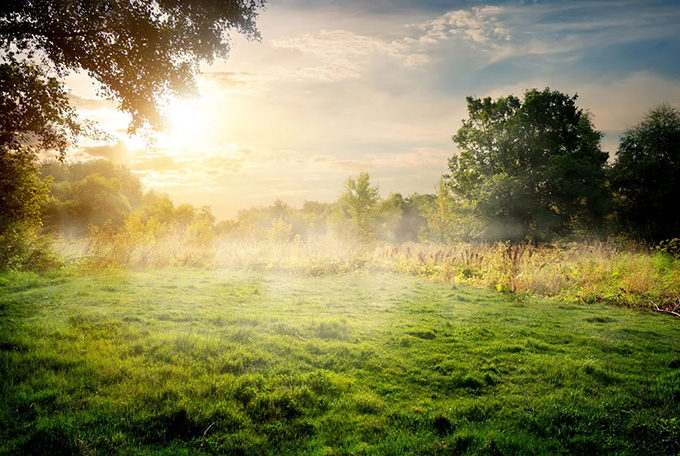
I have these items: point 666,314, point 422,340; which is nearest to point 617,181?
point 666,314

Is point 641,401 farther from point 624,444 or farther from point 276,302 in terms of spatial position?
point 276,302

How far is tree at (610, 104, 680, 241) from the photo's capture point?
2456cm

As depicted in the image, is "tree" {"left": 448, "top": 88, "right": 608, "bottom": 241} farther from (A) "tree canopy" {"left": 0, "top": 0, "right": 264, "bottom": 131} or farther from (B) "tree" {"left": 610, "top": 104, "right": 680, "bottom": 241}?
(A) "tree canopy" {"left": 0, "top": 0, "right": 264, "bottom": 131}

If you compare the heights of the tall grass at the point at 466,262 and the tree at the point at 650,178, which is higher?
the tree at the point at 650,178

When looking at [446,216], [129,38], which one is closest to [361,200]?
[446,216]

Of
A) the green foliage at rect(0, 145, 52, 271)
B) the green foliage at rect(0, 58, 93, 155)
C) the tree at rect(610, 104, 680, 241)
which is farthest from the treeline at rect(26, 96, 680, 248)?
the green foliage at rect(0, 58, 93, 155)

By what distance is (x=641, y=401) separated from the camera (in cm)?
380

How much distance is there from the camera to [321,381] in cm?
405

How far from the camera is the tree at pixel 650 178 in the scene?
24.6 m

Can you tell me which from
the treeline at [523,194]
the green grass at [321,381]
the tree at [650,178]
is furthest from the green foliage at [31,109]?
the tree at [650,178]

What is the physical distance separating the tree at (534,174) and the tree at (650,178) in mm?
2809

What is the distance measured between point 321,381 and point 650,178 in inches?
1363

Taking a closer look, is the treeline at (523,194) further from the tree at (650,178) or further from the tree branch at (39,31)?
the tree branch at (39,31)

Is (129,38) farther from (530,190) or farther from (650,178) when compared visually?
(650,178)
